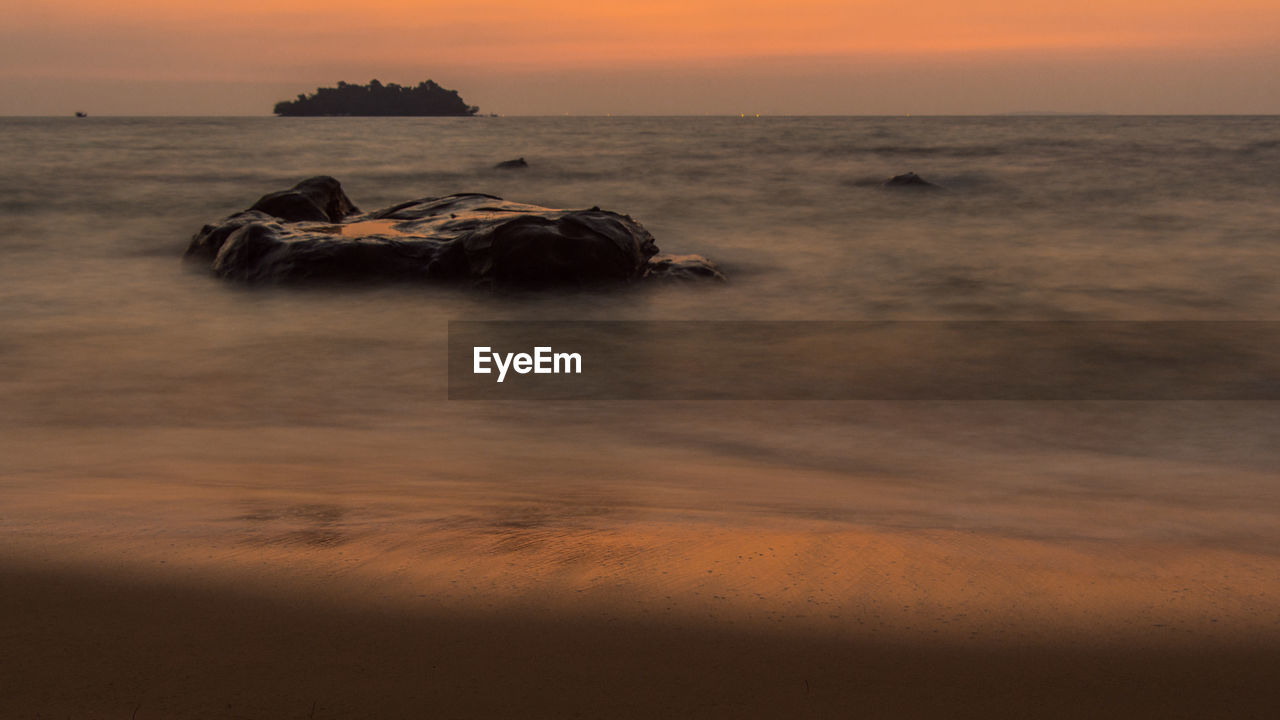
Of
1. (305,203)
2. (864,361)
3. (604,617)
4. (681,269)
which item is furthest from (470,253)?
(604,617)

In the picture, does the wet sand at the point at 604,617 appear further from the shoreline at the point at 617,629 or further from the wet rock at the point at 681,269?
the wet rock at the point at 681,269

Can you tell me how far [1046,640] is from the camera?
1.92 meters

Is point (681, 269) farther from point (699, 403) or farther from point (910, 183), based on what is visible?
point (910, 183)

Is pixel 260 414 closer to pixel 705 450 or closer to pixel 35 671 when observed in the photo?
pixel 705 450

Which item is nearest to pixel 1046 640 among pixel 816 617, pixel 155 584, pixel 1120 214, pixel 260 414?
pixel 816 617

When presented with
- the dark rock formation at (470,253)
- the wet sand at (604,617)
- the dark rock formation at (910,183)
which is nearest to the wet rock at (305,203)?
the dark rock formation at (470,253)

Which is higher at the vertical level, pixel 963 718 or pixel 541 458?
pixel 963 718

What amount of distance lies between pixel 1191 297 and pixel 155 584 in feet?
29.2

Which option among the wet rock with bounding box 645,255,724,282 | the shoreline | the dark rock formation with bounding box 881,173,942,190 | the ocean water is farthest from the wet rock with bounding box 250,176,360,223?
the dark rock formation with bounding box 881,173,942,190

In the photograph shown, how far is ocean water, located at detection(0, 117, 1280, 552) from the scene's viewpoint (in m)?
3.59

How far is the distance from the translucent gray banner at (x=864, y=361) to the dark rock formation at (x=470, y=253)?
1228mm

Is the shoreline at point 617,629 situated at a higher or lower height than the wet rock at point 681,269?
lower

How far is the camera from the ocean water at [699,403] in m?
3.59

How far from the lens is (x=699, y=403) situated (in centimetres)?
534
